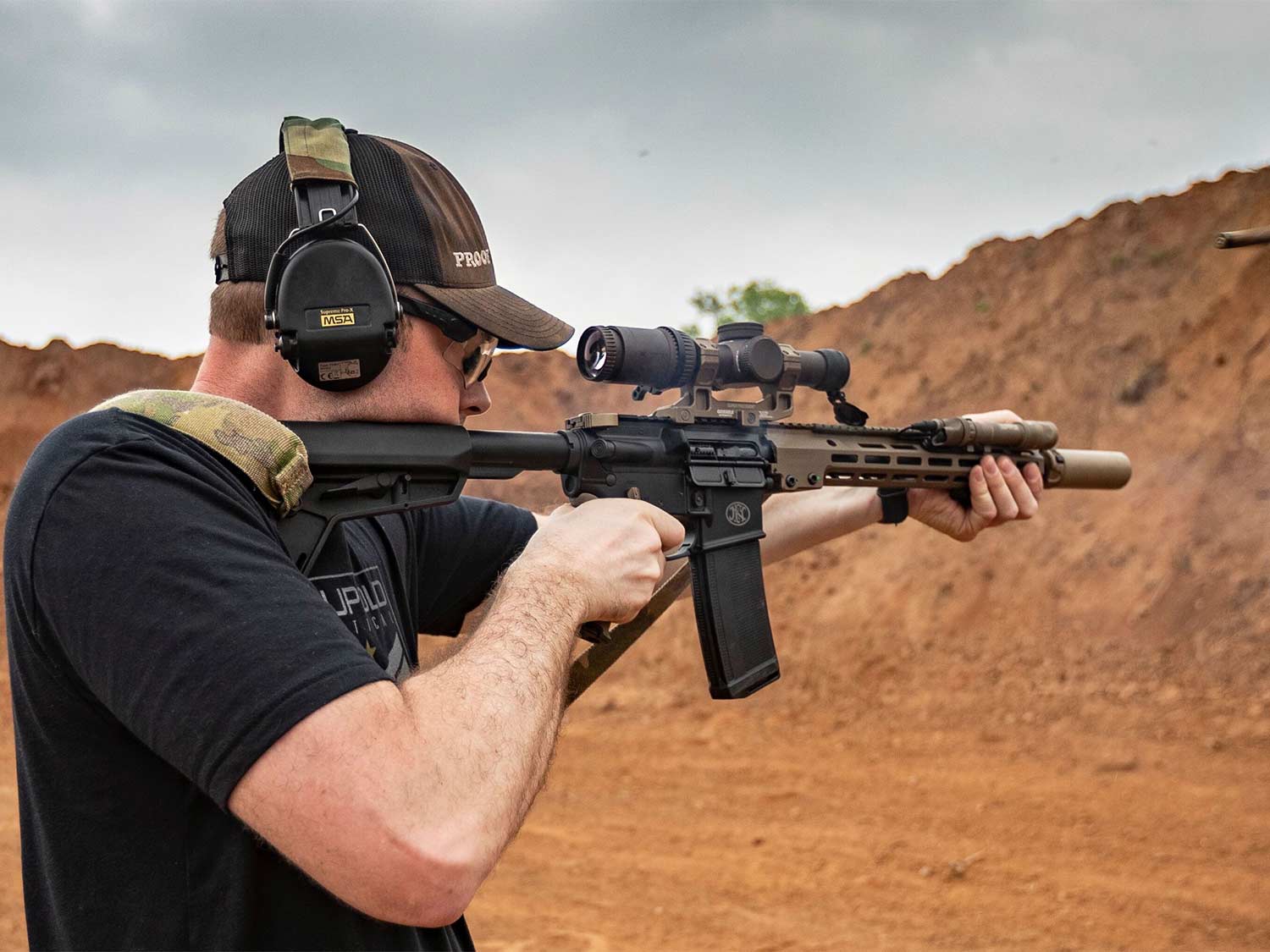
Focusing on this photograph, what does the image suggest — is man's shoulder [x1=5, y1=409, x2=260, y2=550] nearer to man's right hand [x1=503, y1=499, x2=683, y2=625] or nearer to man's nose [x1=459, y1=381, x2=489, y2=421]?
man's right hand [x1=503, y1=499, x2=683, y2=625]

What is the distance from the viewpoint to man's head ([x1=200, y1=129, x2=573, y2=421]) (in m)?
2.15

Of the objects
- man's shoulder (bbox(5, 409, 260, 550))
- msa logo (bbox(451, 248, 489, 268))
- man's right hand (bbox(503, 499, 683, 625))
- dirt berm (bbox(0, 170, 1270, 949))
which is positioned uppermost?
msa logo (bbox(451, 248, 489, 268))

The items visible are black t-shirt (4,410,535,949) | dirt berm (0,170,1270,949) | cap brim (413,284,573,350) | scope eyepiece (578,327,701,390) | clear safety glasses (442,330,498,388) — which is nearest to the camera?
black t-shirt (4,410,535,949)

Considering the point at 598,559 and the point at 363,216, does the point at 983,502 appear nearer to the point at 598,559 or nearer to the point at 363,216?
the point at 598,559

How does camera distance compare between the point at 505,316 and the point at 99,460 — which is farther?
the point at 505,316

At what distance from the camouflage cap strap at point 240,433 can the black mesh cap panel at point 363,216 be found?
367 millimetres

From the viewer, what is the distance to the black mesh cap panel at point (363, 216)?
2.14m

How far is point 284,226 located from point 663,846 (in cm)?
518

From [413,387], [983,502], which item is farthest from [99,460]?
[983,502]

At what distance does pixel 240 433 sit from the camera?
1867mm

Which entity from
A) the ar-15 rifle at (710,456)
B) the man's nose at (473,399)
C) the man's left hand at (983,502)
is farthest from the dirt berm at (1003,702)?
the man's nose at (473,399)

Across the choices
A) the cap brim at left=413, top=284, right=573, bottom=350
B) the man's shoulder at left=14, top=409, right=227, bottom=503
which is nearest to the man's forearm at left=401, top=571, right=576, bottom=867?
the man's shoulder at left=14, top=409, right=227, bottom=503

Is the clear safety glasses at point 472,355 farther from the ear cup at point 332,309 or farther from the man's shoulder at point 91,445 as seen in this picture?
the man's shoulder at point 91,445

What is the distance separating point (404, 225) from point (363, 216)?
83 millimetres
